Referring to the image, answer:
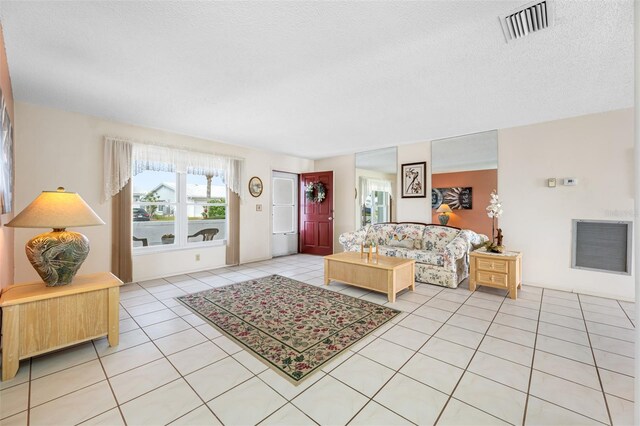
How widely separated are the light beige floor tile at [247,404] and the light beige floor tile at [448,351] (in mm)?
1254

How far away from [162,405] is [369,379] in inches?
51.7

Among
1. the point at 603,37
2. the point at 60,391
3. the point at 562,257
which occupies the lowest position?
the point at 60,391

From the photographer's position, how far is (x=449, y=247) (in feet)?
13.2

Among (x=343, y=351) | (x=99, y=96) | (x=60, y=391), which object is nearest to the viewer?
(x=60, y=391)

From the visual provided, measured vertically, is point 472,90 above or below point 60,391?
above

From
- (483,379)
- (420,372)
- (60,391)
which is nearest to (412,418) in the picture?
(420,372)

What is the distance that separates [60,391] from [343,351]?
6.34 feet

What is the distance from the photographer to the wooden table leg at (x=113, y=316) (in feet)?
7.47

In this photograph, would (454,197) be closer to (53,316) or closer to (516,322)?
(516,322)

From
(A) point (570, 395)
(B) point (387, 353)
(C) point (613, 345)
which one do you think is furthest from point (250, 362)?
(C) point (613, 345)

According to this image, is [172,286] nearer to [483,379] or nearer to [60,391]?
[60,391]

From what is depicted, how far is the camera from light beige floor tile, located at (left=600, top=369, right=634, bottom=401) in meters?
1.71

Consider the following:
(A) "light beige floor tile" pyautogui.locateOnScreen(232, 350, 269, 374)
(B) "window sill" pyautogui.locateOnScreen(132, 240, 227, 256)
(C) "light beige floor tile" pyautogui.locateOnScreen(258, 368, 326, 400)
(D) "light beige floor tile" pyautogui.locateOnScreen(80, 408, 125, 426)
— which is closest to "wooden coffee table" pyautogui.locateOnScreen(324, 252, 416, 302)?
(C) "light beige floor tile" pyautogui.locateOnScreen(258, 368, 326, 400)

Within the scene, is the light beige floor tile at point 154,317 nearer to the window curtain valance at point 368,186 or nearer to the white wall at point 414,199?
the white wall at point 414,199
